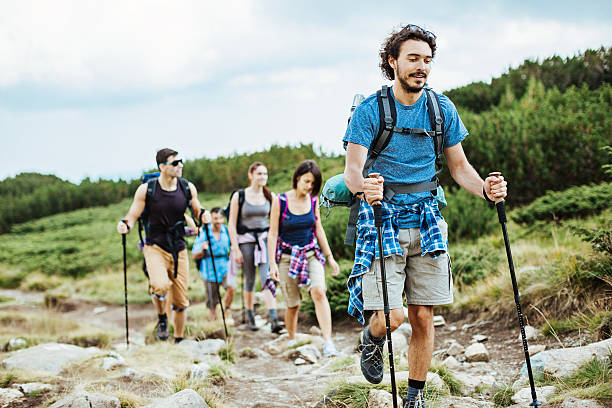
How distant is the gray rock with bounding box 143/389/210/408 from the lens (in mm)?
4086

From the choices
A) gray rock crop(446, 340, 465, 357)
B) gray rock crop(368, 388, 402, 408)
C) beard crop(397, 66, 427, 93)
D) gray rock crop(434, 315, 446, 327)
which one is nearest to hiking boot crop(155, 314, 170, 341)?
gray rock crop(434, 315, 446, 327)

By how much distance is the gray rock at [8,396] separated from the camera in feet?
15.6

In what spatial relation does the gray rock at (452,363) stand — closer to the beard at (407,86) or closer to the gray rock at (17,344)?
the beard at (407,86)

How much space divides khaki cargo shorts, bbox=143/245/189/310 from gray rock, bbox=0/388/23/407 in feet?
7.30

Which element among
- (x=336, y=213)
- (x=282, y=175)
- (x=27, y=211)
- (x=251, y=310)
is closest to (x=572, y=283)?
(x=251, y=310)

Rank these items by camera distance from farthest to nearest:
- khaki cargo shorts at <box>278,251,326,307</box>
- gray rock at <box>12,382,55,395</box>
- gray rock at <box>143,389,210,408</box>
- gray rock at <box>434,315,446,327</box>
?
1. gray rock at <box>434,315,446,327</box>
2. khaki cargo shorts at <box>278,251,326,307</box>
3. gray rock at <box>12,382,55,395</box>
4. gray rock at <box>143,389,210,408</box>

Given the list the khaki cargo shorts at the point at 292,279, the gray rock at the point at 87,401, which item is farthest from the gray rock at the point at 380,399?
the khaki cargo shorts at the point at 292,279

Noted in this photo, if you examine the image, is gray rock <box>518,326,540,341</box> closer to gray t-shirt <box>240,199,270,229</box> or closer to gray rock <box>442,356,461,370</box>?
gray rock <box>442,356,461,370</box>

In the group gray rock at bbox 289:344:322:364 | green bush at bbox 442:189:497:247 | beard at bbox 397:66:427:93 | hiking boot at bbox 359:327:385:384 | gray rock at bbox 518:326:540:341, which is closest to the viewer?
beard at bbox 397:66:427:93

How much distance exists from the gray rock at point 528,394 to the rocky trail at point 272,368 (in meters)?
0.02

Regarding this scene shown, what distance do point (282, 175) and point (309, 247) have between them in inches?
514

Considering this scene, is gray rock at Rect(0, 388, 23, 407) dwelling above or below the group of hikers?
below

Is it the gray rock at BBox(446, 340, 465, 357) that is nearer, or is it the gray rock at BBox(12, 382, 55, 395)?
the gray rock at BBox(12, 382, 55, 395)

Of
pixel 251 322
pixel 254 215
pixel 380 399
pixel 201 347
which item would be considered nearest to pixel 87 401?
pixel 380 399
